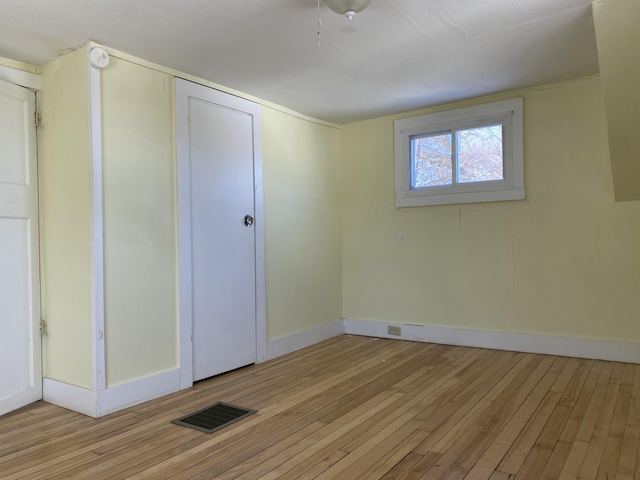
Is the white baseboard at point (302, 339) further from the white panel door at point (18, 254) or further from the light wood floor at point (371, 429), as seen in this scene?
the white panel door at point (18, 254)

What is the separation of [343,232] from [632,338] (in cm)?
268

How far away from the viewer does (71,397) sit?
280 centimetres

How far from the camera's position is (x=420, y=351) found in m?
4.04

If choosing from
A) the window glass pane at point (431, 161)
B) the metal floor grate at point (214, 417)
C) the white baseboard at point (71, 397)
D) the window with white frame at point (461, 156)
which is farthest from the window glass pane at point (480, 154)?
the white baseboard at point (71, 397)

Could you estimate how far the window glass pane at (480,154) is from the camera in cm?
401

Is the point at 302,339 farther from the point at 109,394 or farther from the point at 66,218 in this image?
the point at 66,218

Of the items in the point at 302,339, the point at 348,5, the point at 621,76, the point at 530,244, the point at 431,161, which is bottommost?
the point at 302,339

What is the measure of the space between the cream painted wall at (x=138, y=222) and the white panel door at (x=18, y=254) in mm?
577

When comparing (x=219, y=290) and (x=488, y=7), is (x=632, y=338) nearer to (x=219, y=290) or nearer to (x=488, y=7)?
(x=488, y=7)

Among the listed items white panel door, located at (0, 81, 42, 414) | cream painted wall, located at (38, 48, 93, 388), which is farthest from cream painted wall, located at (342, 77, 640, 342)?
white panel door, located at (0, 81, 42, 414)

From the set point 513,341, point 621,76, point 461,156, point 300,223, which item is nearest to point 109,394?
point 300,223

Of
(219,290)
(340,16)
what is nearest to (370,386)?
(219,290)

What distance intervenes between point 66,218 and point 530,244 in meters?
3.48

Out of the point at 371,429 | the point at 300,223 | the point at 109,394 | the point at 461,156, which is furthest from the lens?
the point at 300,223
